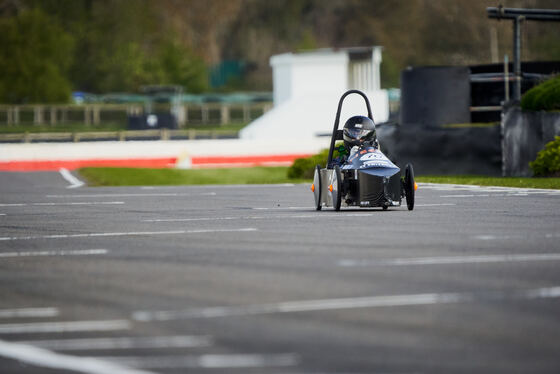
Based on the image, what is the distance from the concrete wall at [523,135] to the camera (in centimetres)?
2508

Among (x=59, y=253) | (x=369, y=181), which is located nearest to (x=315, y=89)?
(x=369, y=181)

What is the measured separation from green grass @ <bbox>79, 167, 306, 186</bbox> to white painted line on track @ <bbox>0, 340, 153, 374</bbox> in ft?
83.0

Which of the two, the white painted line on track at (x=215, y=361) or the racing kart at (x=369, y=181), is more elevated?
the racing kart at (x=369, y=181)

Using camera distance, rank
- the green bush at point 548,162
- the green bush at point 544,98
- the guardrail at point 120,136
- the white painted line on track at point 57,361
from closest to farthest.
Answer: the white painted line on track at point 57,361 < the green bush at point 548,162 < the green bush at point 544,98 < the guardrail at point 120,136

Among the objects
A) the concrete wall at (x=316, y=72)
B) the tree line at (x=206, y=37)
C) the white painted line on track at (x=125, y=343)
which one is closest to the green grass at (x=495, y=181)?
the white painted line on track at (x=125, y=343)

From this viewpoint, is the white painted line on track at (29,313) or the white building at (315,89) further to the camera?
the white building at (315,89)

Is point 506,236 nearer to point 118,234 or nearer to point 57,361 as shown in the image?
point 118,234

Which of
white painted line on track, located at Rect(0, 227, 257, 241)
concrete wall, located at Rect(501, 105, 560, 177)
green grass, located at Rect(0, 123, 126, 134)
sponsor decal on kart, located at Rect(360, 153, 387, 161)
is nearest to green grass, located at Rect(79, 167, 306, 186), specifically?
concrete wall, located at Rect(501, 105, 560, 177)

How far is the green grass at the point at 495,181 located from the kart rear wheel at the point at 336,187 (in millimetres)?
6800

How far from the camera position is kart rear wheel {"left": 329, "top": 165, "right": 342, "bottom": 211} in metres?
15.4

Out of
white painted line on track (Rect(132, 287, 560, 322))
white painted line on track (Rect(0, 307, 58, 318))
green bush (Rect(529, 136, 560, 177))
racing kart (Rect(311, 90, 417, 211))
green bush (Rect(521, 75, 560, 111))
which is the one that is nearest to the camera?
white painted line on track (Rect(132, 287, 560, 322))

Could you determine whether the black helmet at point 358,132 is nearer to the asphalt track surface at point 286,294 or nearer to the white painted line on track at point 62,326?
the asphalt track surface at point 286,294

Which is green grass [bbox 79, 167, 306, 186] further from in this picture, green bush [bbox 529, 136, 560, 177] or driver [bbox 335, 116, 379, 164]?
driver [bbox 335, 116, 379, 164]

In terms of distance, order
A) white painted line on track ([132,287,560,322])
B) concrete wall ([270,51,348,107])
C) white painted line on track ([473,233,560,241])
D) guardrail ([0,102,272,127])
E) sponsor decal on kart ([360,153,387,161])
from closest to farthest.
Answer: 1. white painted line on track ([132,287,560,322])
2. white painted line on track ([473,233,560,241])
3. sponsor decal on kart ([360,153,387,161])
4. concrete wall ([270,51,348,107])
5. guardrail ([0,102,272,127])
